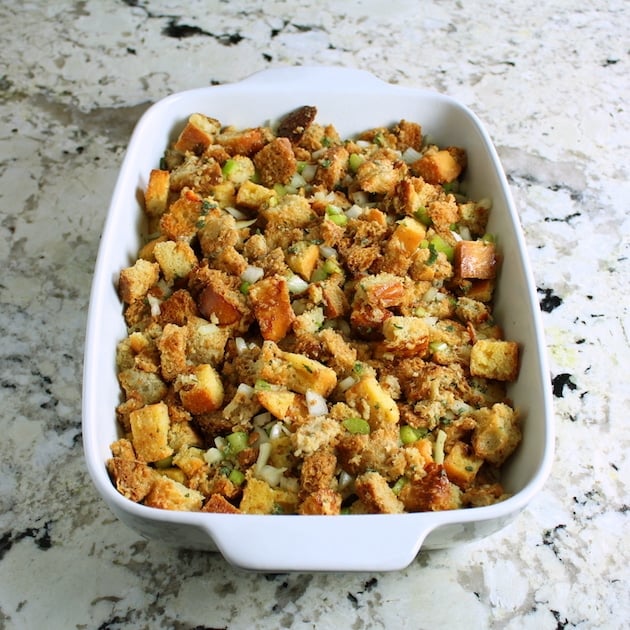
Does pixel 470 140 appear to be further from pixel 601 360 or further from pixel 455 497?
pixel 455 497

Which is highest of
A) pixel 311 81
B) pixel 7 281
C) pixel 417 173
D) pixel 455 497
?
pixel 311 81

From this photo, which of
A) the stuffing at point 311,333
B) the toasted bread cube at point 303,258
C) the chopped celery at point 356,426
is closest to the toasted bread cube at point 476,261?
the stuffing at point 311,333

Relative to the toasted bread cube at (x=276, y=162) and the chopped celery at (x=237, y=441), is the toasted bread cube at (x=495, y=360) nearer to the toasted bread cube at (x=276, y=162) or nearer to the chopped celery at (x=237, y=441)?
the chopped celery at (x=237, y=441)

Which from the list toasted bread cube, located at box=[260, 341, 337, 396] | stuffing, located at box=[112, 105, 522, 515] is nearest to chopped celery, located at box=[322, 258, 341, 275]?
stuffing, located at box=[112, 105, 522, 515]

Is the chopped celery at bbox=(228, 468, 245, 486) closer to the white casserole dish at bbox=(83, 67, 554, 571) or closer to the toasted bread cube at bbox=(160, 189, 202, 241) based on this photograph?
the white casserole dish at bbox=(83, 67, 554, 571)

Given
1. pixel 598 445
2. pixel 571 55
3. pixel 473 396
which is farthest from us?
pixel 571 55

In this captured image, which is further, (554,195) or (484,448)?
(554,195)

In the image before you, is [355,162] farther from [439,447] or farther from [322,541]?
[322,541]

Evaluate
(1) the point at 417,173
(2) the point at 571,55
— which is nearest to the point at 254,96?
(1) the point at 417,173

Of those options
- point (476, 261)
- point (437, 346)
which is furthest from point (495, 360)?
point (476, 261)
